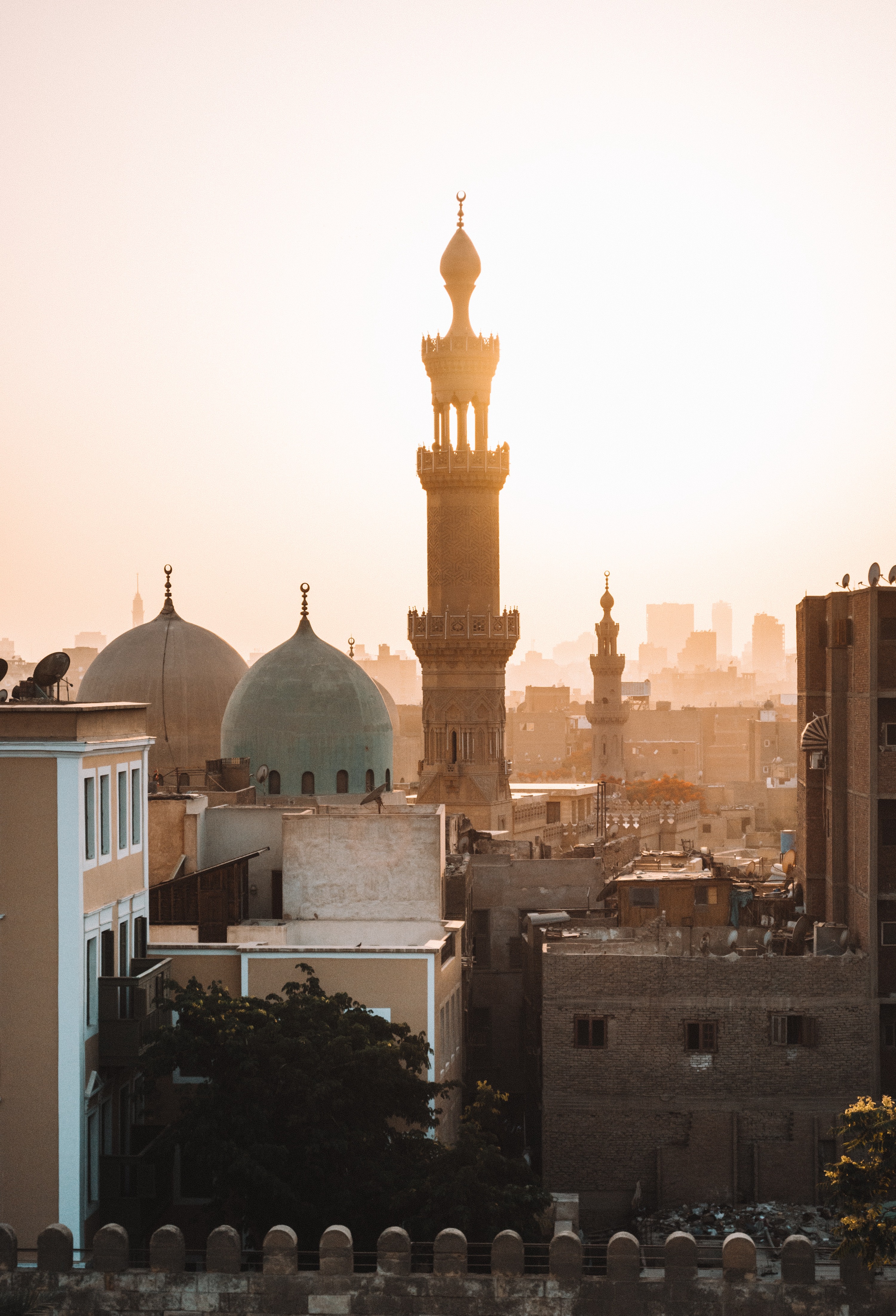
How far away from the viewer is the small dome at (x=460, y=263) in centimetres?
4019

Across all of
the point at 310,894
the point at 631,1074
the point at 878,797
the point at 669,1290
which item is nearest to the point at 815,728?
the point at 878,797

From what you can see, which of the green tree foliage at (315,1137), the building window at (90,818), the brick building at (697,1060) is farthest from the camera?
the brick building at (697,1060)

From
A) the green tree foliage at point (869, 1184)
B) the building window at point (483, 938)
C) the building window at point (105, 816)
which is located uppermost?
the building window at point (105, 816)

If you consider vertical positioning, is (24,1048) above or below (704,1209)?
above

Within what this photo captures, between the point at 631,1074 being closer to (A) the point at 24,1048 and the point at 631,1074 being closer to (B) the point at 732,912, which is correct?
(B) the point at 732,912

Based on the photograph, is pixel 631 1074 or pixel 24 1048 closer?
pixel 24 1048

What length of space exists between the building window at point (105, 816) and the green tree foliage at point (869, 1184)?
25.3 ft

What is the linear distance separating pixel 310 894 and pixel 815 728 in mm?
7641

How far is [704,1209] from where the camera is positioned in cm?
1977

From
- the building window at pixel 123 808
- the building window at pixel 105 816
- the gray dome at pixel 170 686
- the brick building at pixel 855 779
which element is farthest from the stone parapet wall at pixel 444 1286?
the gray dome at pixel 170 686

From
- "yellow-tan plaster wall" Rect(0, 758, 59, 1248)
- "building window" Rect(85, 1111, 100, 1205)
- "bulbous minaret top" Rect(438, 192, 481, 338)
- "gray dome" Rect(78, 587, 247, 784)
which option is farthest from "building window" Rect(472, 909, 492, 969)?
"bulbous minaret top" Rect(438, 192, 481, 338)

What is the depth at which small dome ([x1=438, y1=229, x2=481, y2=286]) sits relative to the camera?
132 feet

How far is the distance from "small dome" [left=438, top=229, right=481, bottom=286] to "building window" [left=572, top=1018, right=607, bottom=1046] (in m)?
24.4

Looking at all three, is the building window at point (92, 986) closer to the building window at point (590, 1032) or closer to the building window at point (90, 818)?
the building window at point (90, 818)
